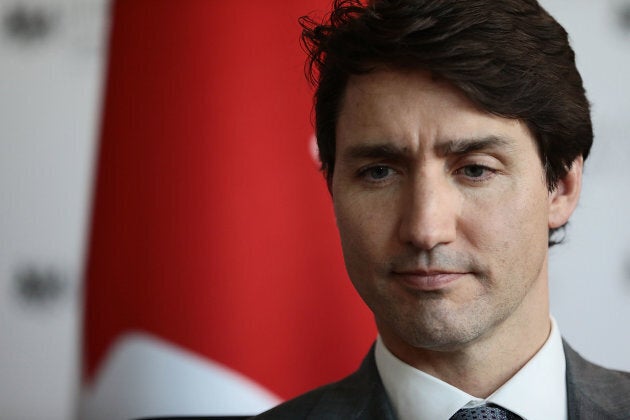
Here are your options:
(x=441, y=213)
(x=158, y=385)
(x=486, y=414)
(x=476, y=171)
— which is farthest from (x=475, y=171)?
(x=158, y=385)

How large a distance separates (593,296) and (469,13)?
2.66 ft

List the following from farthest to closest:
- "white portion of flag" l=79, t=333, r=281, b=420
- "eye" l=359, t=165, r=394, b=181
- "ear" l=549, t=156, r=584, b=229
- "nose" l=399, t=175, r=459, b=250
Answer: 1. "white portion of flag" l=79, t=333, r=281, b=420
2. "ear" l=549, t=156, r=584, b=229
3. "eye" l=359, t=165, r=394, b=181
4. "nose" l=399, t=175, r=459, b=250

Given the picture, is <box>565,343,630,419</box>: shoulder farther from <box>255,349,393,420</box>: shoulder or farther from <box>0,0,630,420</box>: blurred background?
<box>0,0,630,420</box>: blurred background

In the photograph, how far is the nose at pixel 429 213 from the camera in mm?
1192

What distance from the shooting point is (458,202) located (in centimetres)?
123

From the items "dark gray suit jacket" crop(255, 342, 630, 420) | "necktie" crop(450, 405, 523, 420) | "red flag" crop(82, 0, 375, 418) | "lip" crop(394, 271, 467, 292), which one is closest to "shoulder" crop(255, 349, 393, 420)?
"dark gray suit jacket" crop(255, 342, 630, 420)

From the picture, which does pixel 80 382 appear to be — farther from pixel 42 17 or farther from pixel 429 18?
pixel 429 18

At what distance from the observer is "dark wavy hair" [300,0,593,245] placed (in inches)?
49.4

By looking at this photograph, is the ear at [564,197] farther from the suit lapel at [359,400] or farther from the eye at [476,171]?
the suit lapel at [359,400]

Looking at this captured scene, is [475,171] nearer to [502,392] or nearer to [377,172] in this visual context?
[377,172]

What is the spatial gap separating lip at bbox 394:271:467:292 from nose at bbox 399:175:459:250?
0.05 metres

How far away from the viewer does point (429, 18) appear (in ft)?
4.15

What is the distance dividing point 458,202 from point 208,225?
2.17 ft

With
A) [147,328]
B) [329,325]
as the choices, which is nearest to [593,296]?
[329,325]
